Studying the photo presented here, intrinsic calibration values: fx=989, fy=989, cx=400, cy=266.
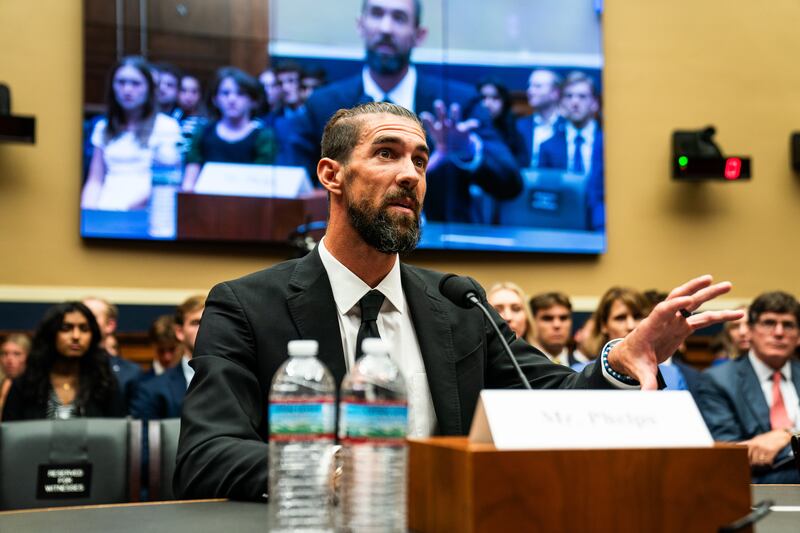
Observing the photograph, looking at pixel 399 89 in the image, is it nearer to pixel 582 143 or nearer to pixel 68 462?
pixel 582 143

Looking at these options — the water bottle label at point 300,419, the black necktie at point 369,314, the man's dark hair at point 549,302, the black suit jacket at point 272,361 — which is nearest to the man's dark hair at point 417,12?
the man's dark hair at point 549,302

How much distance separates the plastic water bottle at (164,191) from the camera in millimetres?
7281

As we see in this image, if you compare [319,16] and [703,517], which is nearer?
[703,517]

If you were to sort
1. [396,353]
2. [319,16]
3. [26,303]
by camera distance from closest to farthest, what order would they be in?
[396,353] → [26,303] → [319,16]

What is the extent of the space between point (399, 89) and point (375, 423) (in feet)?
22.5

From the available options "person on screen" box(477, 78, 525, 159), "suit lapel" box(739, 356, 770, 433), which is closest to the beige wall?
"person on screen" box(477, 78, 525, 159)

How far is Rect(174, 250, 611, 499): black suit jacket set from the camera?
1.94 metres

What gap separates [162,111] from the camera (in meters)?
7.32

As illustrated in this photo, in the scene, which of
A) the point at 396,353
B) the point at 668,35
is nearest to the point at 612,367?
the point at 396,353

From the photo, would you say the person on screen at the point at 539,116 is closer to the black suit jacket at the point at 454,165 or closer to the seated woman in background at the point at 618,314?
the black suit jacket at the point at 454,165

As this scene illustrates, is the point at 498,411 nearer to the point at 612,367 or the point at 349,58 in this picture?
the point at 612,367

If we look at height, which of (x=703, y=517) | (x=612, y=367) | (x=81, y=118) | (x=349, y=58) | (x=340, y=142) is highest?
(x=349, y=58)

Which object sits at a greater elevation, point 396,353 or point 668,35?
point 668,35

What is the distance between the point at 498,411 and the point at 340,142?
1385mm
